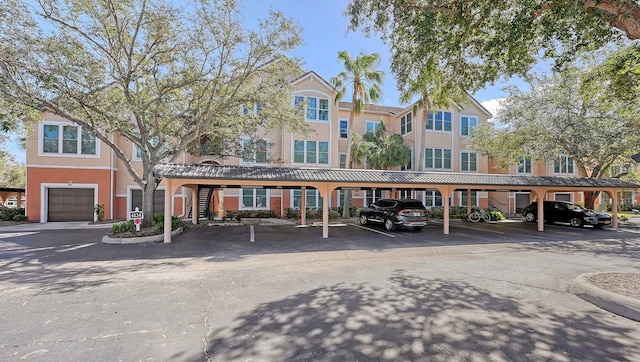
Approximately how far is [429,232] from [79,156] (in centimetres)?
2139

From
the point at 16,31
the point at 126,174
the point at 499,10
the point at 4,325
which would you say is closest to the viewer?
the point at 4,325

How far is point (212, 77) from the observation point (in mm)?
13406

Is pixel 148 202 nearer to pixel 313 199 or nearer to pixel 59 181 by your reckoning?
pixel 59 181

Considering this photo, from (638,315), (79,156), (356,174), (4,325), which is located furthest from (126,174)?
(638,315)

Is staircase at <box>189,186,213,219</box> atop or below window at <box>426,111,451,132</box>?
below

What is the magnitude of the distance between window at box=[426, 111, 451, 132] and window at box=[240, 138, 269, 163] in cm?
1431

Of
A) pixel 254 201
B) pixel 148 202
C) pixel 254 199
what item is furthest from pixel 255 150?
pixel 148 202

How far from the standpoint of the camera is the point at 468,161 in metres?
26.0

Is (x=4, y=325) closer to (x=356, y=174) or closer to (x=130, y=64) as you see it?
(x=130, y=64)

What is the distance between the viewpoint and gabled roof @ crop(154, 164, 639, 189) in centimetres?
1172

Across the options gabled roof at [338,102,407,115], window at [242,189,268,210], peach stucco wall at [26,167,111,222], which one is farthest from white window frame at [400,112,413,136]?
peach stucco wall at [26,167,111,222]

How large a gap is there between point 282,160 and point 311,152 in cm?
251

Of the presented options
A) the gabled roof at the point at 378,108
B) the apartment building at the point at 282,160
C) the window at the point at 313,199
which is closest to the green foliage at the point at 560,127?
the apartment building at the point at 282,160

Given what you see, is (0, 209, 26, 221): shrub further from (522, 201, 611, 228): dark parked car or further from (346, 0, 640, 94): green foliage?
(522, 201, 611, 228): dark parked car
